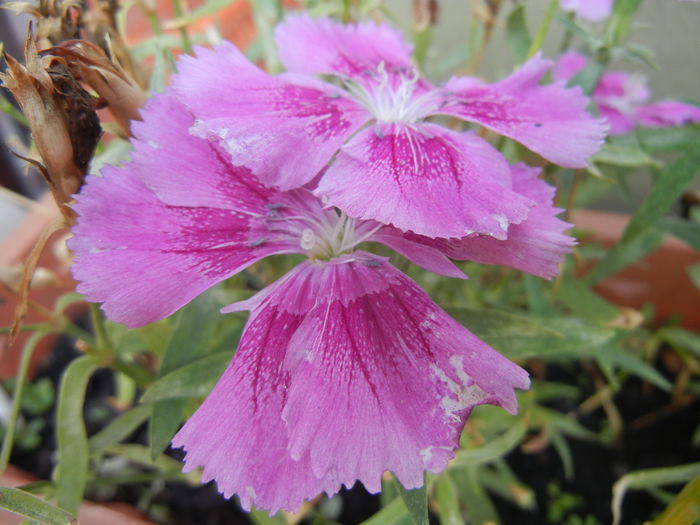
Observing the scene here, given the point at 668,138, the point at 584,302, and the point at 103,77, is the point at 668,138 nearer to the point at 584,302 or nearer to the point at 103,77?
the point at 584,302

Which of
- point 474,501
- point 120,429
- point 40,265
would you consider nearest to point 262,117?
point 120,429

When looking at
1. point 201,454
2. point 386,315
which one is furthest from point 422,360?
point 201,454

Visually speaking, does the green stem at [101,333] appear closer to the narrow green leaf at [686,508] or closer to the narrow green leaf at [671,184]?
the narrow green leaf at [686,508]

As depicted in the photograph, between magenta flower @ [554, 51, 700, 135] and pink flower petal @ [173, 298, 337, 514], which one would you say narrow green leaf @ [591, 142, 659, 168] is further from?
pink flower petal @ [173, 298, 337, 514]

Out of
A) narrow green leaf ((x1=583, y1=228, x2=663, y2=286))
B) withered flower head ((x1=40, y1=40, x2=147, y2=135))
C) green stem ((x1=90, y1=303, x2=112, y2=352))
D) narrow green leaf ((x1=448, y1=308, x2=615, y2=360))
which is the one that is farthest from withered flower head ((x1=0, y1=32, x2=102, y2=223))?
narrow green leaf ((x1=583, y1=228, x2=663, y2=286))

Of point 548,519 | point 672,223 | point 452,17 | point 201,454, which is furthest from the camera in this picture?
point 452,17

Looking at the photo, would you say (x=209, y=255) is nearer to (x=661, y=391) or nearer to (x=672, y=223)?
(x=672, y=223)
